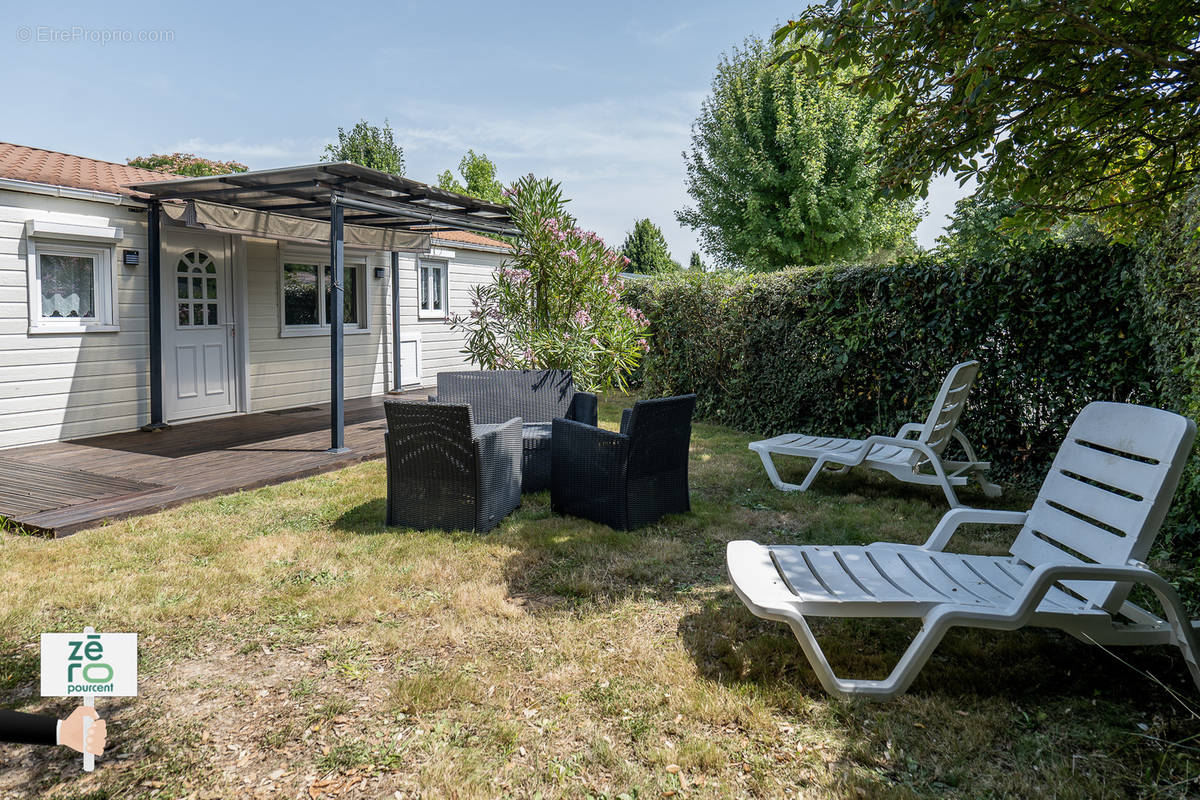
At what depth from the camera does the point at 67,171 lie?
7.96m

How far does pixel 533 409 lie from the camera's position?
6379 mm

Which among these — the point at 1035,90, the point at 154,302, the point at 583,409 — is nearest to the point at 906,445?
the point at 1035,90

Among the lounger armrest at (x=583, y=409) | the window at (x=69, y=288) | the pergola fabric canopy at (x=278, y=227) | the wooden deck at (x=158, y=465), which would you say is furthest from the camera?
the pergola fabric canopy at (x=278, y=227)

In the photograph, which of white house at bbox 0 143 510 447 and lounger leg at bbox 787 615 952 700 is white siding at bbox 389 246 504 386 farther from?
lounger leg at bbox 787 615 952 700

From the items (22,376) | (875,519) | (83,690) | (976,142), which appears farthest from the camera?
(22,376)

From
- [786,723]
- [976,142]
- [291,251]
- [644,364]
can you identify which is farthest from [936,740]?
[291,251]

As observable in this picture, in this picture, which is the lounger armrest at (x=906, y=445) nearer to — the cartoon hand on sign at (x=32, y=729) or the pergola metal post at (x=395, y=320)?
the cartoon hand on sign at (x=32, y=729)

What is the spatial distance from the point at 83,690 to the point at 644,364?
30.3 feet

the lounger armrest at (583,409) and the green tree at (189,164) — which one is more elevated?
the green tree at (189,164)

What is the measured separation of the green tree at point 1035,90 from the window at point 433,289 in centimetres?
914

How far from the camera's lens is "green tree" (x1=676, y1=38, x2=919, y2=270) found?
20422mm

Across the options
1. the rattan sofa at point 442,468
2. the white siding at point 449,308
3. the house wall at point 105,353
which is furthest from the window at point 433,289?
the rattan sofa at point 442,468

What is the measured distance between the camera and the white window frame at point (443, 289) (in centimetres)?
1272

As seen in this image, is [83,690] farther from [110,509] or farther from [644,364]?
[644,364]
